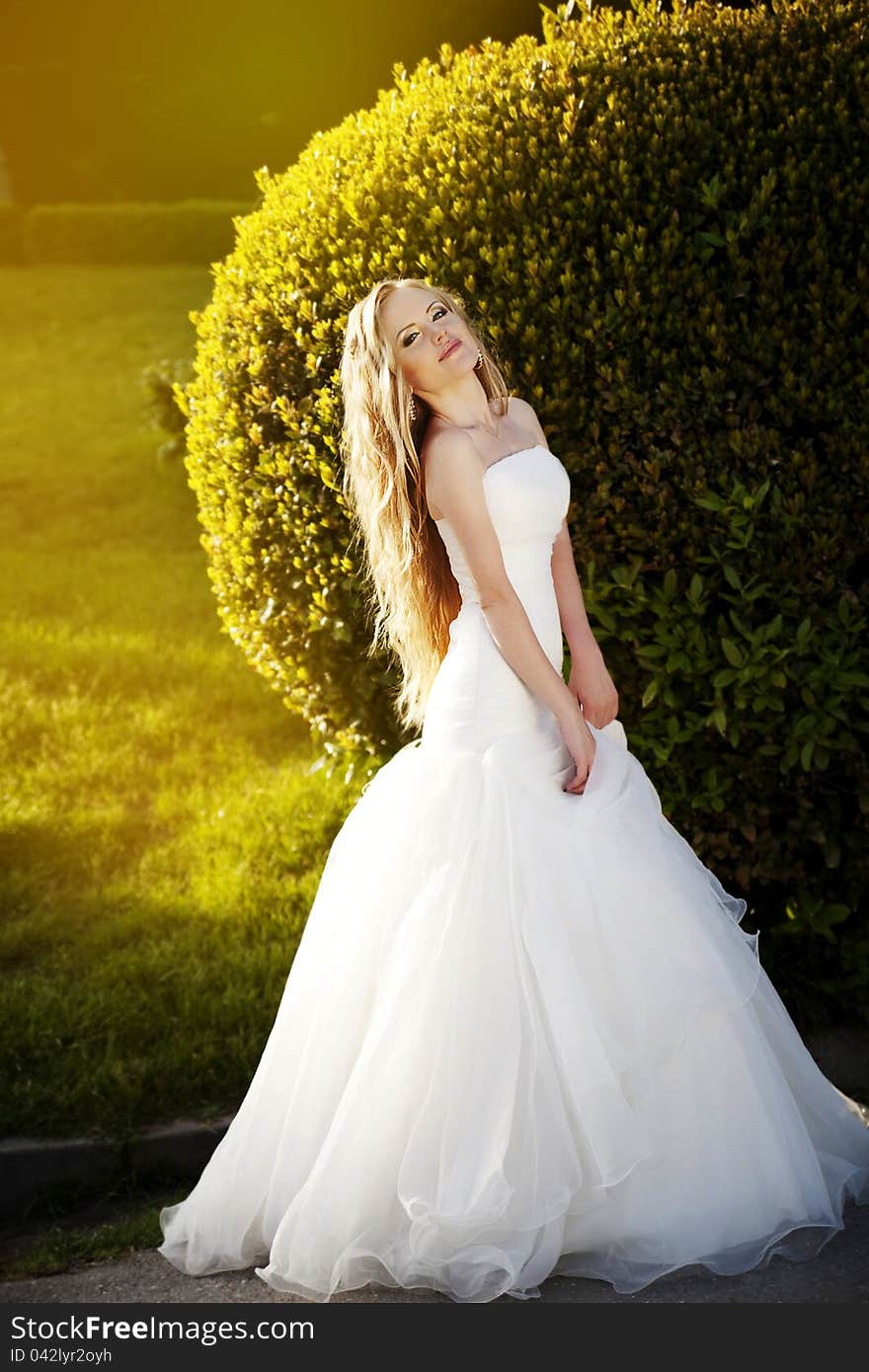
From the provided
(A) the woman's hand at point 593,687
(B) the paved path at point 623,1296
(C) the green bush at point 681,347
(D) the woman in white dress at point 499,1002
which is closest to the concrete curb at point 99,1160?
(B) the paved path at point 623,1296

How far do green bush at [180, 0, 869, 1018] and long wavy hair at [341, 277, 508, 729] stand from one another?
42 cm

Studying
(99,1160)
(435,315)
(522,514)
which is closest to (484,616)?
(522,514)

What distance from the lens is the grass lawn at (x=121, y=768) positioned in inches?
186

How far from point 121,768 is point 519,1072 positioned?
4.57 m

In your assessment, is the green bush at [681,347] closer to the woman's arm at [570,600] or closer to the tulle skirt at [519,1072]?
the woman's arm at [570,600]

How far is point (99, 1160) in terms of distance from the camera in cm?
427

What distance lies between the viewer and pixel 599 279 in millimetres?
3848

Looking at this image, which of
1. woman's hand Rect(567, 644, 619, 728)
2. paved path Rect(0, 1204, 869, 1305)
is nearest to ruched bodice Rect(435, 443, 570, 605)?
woman's hand Rect(567, 644, 619, 728)

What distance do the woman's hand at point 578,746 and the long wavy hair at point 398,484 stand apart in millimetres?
536

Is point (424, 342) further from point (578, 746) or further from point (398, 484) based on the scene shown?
point (578, 746)

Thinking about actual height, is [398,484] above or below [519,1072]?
above

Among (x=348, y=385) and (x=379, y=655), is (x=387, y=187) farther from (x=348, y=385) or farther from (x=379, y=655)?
(x=379, y=655)

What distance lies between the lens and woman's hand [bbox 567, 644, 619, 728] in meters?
3.55

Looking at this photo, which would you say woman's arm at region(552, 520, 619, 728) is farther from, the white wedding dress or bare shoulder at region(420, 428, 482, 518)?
bare shoulder at region(420, 428, 482, 518)
